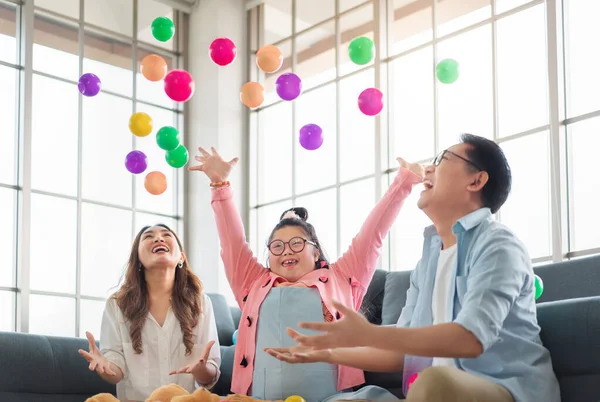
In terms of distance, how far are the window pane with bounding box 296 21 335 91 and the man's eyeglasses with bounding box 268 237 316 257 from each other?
352cm

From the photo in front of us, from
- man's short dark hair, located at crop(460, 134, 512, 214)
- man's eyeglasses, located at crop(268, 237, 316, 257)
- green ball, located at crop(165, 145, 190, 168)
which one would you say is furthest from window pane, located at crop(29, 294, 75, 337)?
man's short dark hair, located at crop(460, 134, 512, 214)

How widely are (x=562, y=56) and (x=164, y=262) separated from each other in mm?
2645

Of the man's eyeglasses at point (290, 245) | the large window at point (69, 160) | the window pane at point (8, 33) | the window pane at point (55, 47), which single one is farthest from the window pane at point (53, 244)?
the man's eyeglasses at point (290, 245)

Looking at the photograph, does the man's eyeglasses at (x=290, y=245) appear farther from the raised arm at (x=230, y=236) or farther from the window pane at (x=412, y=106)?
the window pane at (x=412, y=106)

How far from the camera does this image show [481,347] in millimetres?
1681

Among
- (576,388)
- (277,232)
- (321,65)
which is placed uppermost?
(321,65)

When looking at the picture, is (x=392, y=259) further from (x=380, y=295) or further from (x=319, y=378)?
(x=319, y=378)

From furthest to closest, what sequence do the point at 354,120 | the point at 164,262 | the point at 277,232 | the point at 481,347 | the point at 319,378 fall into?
the point at 354,120 → the point at 164,262 → the point at 277,232 → the point at 319,378 → the point at 481,347

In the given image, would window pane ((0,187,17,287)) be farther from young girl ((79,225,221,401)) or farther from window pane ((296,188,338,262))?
young girl ((79,225,221,401))

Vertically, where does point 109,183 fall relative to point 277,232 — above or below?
above

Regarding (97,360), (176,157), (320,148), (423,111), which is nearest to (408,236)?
(423,111)

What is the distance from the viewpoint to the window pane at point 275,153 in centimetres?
647

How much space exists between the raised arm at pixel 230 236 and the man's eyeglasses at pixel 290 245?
0.11m

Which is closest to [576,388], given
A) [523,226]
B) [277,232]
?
[277,232]
